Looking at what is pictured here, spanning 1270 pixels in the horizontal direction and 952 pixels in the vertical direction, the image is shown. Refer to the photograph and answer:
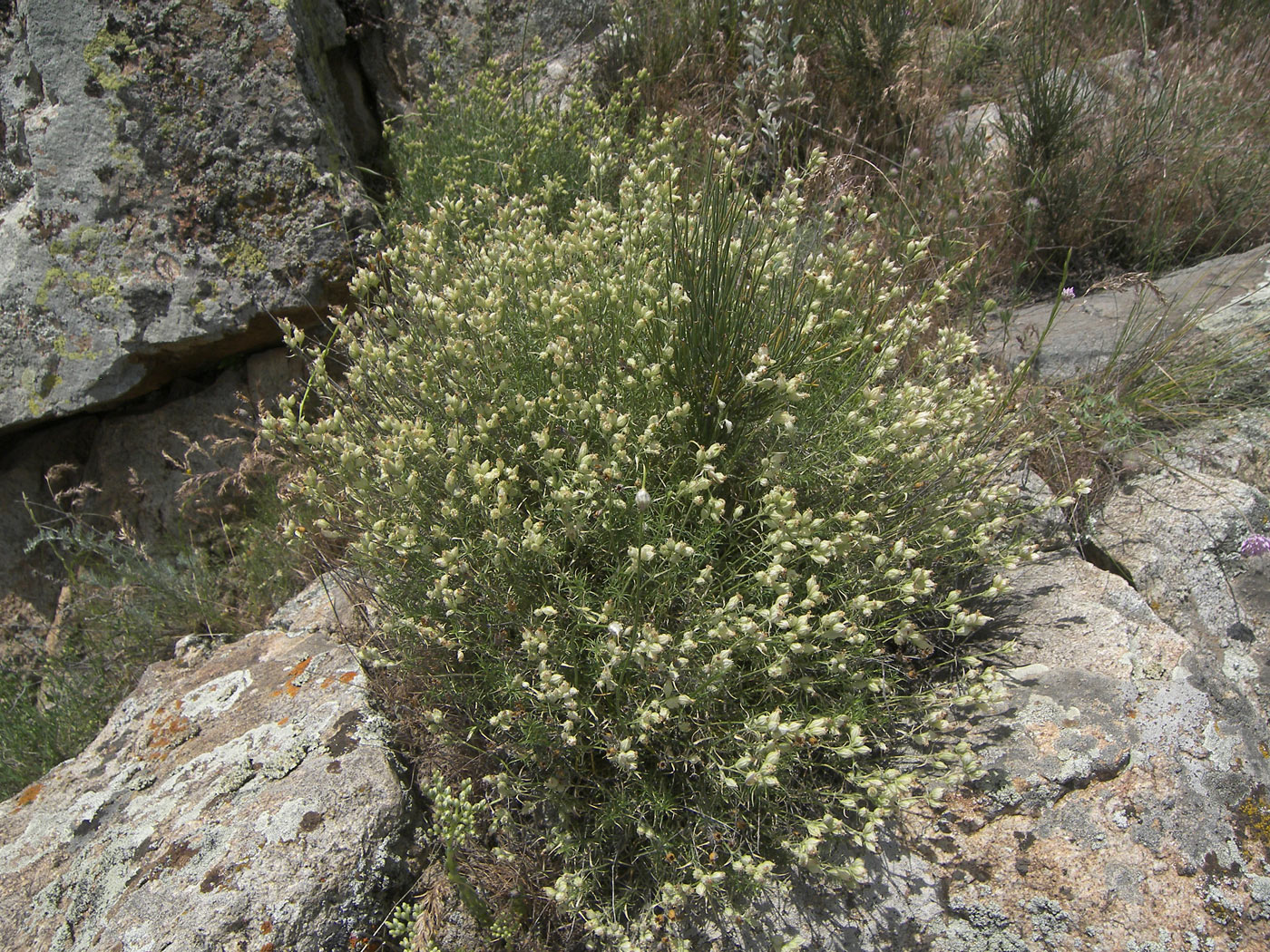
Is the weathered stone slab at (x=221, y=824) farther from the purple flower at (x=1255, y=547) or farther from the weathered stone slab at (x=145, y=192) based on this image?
the purple flower at (x=1255, y=547)

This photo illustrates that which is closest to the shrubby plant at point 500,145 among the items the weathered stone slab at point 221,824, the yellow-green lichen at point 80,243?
the yellow-green lichen at point 80,243

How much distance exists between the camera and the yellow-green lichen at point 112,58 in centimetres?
351

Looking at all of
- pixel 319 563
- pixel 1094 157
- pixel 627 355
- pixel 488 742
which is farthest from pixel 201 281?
pixel 1094 157

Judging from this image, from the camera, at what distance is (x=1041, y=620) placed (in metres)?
2.64

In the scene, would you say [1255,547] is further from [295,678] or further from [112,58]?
[112,58]

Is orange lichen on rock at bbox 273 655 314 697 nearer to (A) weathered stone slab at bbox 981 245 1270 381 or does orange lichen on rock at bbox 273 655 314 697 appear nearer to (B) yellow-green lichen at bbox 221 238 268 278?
(B) yellow-green lichen at bbox 221 238 268 278

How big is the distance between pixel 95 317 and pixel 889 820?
3976mm

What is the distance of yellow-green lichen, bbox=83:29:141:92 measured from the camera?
3.51 metres

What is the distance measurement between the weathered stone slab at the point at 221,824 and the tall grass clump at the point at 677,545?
1.25 feet

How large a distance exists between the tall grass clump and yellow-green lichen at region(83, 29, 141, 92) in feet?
6.40

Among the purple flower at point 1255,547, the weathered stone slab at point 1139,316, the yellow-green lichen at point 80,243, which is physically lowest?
the purple flower at point 1255,547

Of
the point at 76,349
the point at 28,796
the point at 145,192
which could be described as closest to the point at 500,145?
the point at 145,192

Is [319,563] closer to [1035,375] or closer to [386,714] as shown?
[386,714]

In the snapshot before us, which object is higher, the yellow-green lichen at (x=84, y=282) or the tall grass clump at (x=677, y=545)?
the yellow-green lichen at (x=84, y=282)
